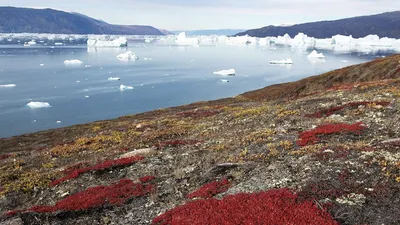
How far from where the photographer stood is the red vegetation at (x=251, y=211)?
9.62 m

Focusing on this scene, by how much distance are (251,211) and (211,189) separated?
129 inches

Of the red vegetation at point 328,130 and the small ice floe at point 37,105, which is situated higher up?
the red vegetation at point 328,130

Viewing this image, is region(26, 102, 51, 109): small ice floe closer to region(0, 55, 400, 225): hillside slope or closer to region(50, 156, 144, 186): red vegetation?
region(0, 55, 400, 225): hillside slope

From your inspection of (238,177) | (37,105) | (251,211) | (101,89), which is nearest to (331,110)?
(238,177)

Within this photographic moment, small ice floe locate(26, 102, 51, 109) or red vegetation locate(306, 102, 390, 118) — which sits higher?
red vegetation locate(306, 102, 390, 118)

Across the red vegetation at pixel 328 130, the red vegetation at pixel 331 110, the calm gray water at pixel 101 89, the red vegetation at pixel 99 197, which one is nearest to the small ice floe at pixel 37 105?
the calm gray water at pixel 101 89

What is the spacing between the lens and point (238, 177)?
47.5 feet

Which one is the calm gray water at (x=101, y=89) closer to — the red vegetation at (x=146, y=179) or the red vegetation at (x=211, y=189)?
the red vegetation at (x=146, y=179)

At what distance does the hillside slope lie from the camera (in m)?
10.6

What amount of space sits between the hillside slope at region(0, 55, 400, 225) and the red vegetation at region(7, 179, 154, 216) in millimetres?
50

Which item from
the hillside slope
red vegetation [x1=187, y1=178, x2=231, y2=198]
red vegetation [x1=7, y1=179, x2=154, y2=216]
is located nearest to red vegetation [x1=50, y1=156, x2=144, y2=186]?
the hillside slope

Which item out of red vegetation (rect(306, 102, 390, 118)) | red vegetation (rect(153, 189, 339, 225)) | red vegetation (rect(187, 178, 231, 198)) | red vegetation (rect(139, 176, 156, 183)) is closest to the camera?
red vegetation (rect(153, 189, 339, 225))

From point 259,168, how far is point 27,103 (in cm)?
7680

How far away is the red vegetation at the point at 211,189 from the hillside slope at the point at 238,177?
42 mm
